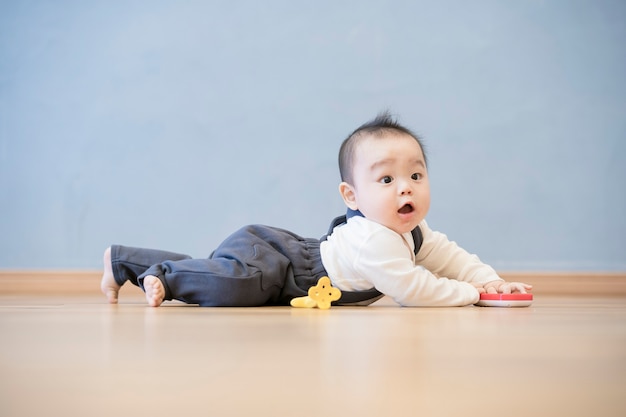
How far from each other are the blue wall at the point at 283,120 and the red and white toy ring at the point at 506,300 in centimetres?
Answer: 113

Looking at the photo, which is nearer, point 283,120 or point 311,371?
point 311,371

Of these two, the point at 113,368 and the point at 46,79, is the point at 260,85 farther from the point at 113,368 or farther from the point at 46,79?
the point at 113,368

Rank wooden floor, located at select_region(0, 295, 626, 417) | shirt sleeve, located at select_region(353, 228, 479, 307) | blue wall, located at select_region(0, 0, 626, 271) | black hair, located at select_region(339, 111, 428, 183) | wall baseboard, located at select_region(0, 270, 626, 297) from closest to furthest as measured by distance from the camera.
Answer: wooden floor, located at select_region(0, 295, 626, 417), shirt sleeve, located at select_region(353, 228, 479, 307), black hair, located at select_region(339, 111, 428, 183), wall baseboard, located at select_region(0, 270, 626, 297), blue wall, located at select_region(0, 0, 626, 271)

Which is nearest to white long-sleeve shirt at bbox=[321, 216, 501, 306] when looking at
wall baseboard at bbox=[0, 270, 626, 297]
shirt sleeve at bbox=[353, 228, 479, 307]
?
shirt sleeve at bbox=[353, 228, 479, 307]

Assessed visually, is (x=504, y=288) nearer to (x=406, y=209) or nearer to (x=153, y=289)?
(x=406, y=209)

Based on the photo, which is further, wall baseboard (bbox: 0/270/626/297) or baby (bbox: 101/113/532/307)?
wall baseboard (bbox: 0/270/626/297)

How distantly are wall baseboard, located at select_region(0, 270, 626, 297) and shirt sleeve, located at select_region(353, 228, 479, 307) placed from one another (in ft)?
3.78

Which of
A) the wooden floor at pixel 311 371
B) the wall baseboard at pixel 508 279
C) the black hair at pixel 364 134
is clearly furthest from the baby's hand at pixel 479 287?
the wall baseboard at pixel 508 279

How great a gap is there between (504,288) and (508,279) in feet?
3.48

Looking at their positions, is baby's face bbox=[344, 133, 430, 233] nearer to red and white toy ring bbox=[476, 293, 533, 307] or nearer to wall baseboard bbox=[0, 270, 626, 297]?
red and white toy ring bbox=[476, 293, 533, 307]

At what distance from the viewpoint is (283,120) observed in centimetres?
251

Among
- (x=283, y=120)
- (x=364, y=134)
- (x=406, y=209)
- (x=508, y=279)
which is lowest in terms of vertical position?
(x=508, y=279)

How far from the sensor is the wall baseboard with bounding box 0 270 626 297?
235 cm

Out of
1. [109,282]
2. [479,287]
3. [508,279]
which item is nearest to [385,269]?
[479,287]
